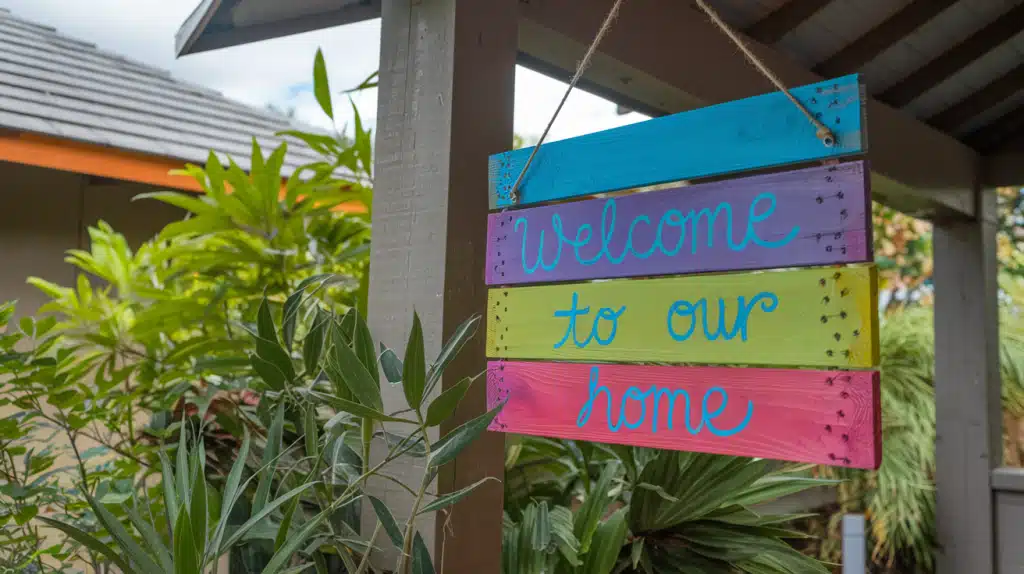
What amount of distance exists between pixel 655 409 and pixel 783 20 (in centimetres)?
149

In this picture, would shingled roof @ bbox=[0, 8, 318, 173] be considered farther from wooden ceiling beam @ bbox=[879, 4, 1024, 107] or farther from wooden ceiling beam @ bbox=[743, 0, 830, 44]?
wooden ceiling beam @ bbox=[879, 4, 1024, 107]

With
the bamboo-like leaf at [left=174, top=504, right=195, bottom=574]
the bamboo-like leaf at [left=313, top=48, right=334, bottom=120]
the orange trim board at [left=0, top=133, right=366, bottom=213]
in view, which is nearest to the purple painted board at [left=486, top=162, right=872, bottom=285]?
the bamboo-like leaf at [left=174, top=504, right=195, bottom=574]

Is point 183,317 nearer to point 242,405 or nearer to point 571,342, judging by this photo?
point 242,405

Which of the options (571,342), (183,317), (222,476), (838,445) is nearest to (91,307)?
(183,317)

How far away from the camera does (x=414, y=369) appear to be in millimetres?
1105

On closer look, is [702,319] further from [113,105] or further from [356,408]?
[113,105]

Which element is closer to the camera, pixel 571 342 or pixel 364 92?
pixel 571 342

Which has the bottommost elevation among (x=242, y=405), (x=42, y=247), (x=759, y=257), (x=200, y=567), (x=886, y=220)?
(x=200, y=567)

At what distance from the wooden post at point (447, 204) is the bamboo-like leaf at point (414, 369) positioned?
294 millimetres

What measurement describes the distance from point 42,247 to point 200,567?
2.54 meters

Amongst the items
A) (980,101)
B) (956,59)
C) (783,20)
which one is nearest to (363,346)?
(783,20)

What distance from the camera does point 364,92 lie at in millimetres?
1888

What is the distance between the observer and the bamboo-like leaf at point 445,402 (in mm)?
1114

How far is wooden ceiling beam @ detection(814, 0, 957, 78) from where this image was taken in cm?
238
